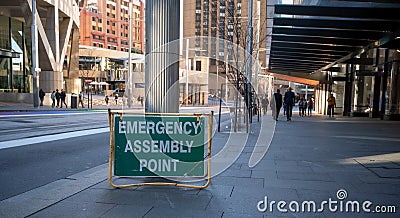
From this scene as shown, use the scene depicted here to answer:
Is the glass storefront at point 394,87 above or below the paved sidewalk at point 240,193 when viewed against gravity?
above

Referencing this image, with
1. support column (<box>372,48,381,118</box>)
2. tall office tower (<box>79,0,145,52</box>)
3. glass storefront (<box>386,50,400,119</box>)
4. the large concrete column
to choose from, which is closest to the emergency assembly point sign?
the large concrete column

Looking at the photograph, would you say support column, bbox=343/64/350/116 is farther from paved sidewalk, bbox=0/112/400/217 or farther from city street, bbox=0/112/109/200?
city street, bbox=0/112/109/200

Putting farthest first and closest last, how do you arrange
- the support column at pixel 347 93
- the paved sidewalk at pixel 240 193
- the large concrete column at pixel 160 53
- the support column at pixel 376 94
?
the support column at pixel 347 93, the support column at pixel 376 94, the large concrete column at pixel 160 53, the paved sidewalk at pixel 240 193

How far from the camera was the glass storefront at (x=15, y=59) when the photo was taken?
36.8 metres

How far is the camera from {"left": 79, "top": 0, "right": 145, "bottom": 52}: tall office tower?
306 ft

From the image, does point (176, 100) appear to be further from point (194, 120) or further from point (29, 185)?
point (29, 185)

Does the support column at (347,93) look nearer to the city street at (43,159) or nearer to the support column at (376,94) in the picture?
the support column at (376,94)

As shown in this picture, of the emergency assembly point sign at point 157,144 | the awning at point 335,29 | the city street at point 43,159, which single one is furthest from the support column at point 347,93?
the emergency assembly point sign at point 157,144

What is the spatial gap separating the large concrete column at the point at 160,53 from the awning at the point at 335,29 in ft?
24.9

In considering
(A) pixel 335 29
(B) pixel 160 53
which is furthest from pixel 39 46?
(B) pixel 160 53

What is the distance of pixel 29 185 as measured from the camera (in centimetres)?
502

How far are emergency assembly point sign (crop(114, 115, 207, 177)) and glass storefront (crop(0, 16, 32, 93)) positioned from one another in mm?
37498

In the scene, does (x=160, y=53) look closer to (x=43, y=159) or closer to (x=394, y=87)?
(x=43, y=159)

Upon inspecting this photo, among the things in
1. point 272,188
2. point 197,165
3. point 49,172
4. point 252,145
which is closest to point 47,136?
point 49,172
